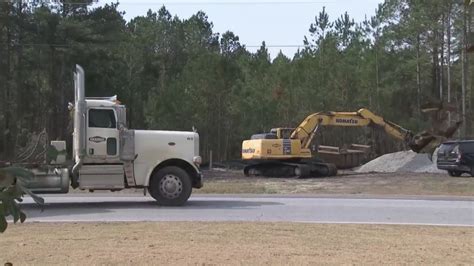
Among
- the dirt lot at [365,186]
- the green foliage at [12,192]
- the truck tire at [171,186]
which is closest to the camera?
the green foliage at [12,192]

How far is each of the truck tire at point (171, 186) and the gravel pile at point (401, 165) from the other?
20846 millimetres

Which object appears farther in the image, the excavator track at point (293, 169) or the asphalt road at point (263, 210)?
the excavator track at point (293, 169)

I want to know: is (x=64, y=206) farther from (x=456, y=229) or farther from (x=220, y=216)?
(x=456, y=229)

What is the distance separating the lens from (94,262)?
7.59 meters

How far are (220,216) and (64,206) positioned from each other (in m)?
5.00

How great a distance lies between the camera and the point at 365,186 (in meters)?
27.1

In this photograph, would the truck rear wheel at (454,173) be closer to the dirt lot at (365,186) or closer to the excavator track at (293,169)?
the dirt lot at (365,186)

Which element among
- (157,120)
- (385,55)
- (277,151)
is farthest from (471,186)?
(385,55)

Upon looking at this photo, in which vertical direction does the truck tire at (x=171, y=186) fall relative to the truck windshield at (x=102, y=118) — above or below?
below

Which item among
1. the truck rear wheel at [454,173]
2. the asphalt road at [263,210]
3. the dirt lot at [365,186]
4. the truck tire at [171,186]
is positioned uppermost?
the truck tire at [171,186]

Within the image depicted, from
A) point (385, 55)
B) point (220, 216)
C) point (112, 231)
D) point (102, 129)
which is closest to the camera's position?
point (112, 231)

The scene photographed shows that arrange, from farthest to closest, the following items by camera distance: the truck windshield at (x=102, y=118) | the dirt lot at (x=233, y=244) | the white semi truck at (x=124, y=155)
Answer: the truck windshield at (x=102, y=118) < the white semi truck at (x=124, y=155) < the dirt lot at (x=233, y=244)

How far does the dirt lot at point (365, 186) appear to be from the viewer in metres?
24.5

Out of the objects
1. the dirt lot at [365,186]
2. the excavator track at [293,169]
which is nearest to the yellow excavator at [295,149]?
the excavator track at [293,169]
